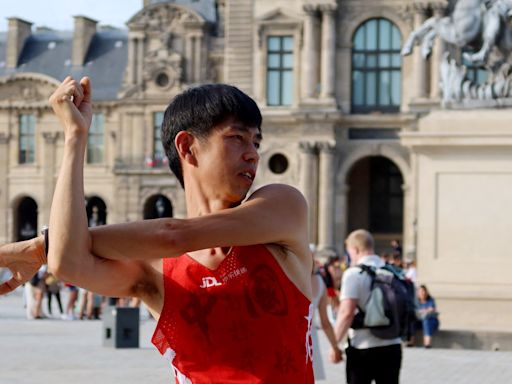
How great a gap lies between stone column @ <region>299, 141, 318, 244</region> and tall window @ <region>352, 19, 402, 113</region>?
2.14m

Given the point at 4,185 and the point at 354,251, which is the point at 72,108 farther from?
the point at 4,185

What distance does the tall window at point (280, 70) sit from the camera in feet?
162

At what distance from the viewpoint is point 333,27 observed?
48344mm

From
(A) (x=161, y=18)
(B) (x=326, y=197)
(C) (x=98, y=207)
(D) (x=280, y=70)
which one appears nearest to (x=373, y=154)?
(B) (x=326, y=197)

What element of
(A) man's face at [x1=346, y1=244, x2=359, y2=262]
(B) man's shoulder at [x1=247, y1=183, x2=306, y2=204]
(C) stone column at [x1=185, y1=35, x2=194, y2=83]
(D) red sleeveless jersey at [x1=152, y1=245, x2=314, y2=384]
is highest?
(C) stone column at [x1=185, y1=35, x2=194, y2=83]

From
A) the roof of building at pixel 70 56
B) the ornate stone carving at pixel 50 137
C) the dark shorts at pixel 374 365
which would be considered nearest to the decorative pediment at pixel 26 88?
the ornate stone carving at pixel 50 137

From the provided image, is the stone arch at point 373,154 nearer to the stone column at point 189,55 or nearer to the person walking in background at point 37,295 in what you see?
the stone column at point 189,55

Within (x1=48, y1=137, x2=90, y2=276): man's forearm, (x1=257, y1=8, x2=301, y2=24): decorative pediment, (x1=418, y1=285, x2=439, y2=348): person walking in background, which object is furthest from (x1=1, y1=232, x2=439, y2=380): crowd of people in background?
(x1=257, y1=8, x2=301, y2=24): decorative pediment

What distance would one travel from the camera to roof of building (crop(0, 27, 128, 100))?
2569 inches

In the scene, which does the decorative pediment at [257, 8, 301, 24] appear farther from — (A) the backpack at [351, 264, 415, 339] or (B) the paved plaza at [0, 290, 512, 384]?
(A) the backpack at [351, 264, 415, 339]

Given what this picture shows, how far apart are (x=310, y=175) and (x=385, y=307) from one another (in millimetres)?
40934

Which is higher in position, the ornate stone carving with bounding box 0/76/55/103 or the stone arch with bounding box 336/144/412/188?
the ornate stone carving with bounding box 0/76/55/103

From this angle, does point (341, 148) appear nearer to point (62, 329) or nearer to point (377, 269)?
point (62, 329)

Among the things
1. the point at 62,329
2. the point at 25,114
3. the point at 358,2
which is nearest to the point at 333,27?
the point at 358,2
